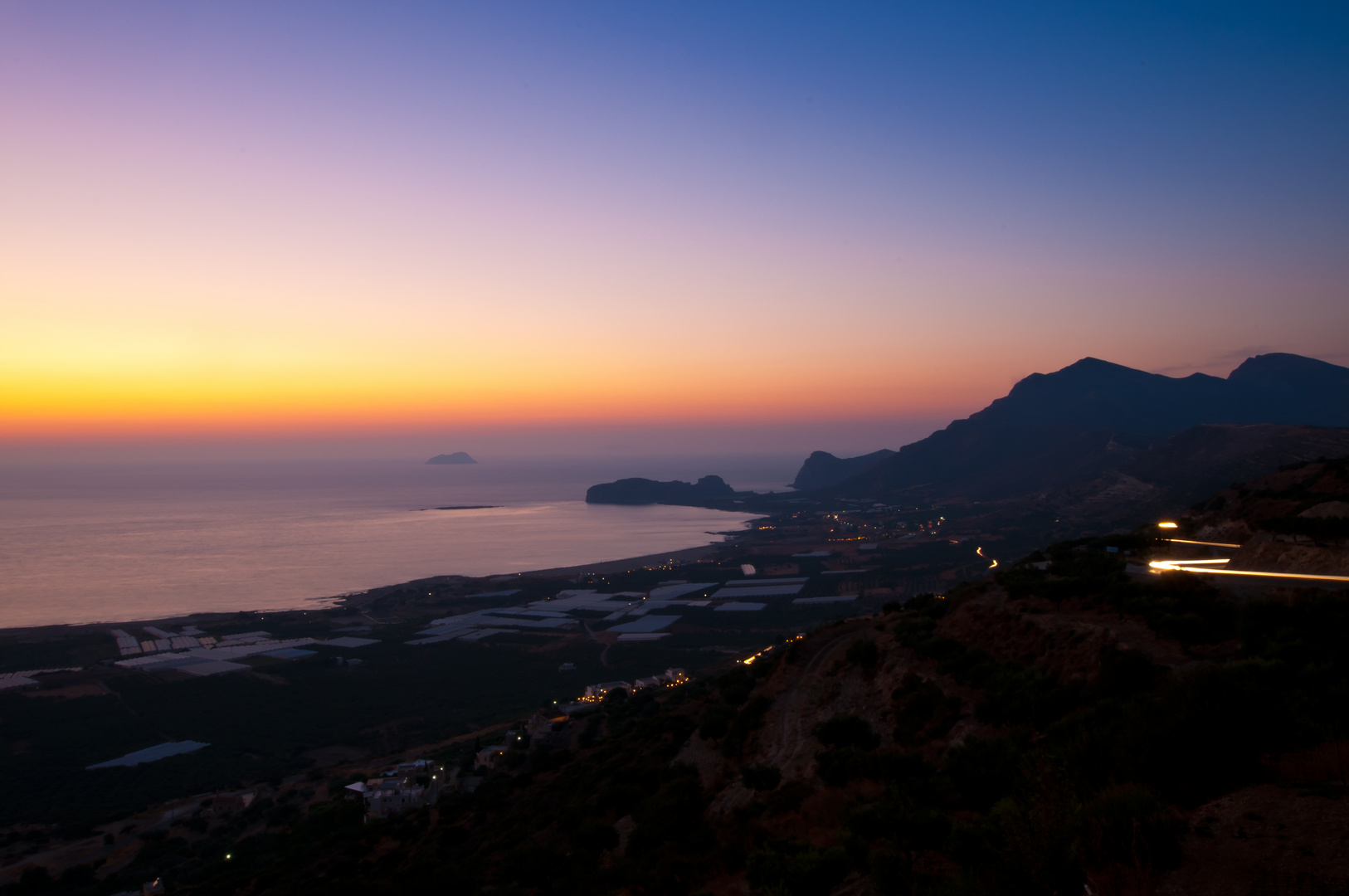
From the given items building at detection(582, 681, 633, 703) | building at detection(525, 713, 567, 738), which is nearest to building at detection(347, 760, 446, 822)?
building at detection(525, 713, 567, 738)

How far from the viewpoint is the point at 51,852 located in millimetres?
23000

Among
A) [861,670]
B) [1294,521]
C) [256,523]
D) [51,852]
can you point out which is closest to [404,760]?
[51,852]

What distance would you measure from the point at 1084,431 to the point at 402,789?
167757 millimetres

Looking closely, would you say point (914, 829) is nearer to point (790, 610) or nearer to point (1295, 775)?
point (1295, 775)

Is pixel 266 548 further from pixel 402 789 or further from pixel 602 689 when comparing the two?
pixel 402 789

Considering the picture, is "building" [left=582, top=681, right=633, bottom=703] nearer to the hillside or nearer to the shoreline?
the hillside

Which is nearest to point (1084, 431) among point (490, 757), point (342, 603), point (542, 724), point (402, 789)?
point (342, 603)

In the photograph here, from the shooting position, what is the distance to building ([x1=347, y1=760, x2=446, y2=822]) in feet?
75.6

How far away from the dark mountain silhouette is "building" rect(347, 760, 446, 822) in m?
135

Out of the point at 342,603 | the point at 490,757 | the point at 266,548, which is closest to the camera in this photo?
the point at 490,757

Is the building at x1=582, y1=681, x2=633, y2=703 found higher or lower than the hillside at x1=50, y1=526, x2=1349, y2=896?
lower

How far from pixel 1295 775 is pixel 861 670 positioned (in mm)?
11656

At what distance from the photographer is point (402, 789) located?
79.6 feet

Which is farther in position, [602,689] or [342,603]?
[342,603]
